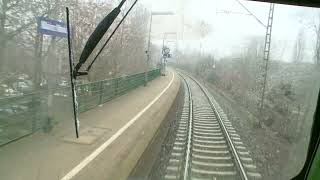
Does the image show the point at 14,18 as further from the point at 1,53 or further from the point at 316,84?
the point at 316,84

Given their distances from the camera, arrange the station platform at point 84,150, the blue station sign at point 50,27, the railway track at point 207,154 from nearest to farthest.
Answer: the station platform at point 84,150
the railway track at point 207,154
the blue station sign at point 50,27

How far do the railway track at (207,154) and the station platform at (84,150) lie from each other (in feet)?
3.41

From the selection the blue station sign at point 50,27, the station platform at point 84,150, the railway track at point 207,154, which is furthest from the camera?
the blue station sign at point 50,27

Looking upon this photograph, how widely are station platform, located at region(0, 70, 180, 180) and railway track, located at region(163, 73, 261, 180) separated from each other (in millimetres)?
1041

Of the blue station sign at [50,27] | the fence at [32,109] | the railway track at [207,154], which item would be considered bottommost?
the railway track at [207,154]

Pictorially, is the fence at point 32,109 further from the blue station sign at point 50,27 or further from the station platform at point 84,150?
the blue station sign at point 50,27

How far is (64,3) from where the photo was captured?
17.2m

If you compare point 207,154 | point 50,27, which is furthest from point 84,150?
point 207,154

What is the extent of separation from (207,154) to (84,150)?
350cm

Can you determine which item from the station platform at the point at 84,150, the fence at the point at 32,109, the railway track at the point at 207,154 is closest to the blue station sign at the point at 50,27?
the fence at the point at 32,109

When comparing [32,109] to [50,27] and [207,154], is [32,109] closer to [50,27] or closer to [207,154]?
[50,27]

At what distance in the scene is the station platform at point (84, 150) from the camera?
8.20 metres

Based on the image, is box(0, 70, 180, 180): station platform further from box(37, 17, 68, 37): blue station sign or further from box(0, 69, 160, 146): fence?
box(37, 17, 68, 37): blue station sign

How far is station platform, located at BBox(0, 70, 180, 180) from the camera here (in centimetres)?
820
